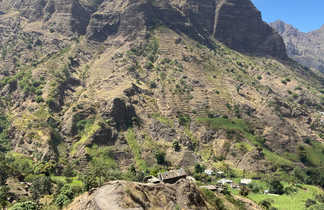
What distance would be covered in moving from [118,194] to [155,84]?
159139 millimetres

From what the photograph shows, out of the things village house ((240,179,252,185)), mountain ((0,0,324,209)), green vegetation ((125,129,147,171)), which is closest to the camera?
village house ((240,179,252,185))

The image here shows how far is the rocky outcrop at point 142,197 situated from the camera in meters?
42.2

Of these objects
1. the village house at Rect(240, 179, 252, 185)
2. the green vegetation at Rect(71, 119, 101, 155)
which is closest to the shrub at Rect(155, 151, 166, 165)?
the green vegetation at Rect(71, 119, 101, 155)

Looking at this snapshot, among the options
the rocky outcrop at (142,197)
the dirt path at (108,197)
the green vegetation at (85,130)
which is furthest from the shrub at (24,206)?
the green vegetation at (85,130)

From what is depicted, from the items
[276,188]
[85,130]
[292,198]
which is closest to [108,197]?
[292,198]

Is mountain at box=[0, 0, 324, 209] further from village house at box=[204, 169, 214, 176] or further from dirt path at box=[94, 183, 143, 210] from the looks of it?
dirt path at box=[94, 183, 143, 210]

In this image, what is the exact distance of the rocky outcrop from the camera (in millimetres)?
42188

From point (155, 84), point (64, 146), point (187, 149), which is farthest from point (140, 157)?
point (155, 84)

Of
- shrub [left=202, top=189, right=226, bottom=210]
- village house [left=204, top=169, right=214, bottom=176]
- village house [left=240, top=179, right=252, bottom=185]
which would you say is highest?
shrub [left=202, top=189, right=226, bottom=210]

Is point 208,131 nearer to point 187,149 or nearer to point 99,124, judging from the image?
point 187,149

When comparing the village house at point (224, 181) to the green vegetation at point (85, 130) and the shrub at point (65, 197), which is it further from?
the green vegetation at point (85, 130)

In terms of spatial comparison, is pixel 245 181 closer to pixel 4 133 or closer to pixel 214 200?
pixel 214 200

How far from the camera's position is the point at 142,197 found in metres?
47.2

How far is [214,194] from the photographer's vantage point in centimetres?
7500
